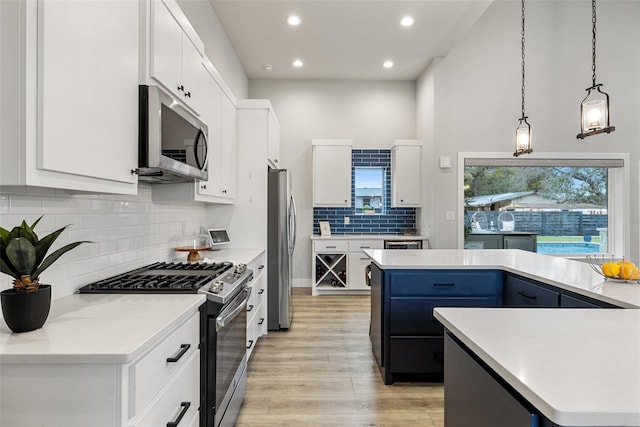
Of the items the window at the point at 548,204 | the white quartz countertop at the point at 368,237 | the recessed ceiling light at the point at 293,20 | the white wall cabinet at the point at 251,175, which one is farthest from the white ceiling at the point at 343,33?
the white quartz countertop at the point at 368,237

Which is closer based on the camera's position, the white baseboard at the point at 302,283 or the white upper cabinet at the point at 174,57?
the white upper cabinet at the point at 174,57

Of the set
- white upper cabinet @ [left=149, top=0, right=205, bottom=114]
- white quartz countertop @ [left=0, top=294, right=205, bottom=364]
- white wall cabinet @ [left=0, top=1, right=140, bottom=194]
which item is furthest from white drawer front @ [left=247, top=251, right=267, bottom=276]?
white wall cabinet @ [left=0, top=1, right=140, bottom=194]

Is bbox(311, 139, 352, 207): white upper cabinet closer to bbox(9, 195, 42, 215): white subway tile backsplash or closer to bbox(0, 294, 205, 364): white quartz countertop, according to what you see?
bbox(0, 294, 205, 364): white quartz countertop

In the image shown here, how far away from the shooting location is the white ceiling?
366 cm

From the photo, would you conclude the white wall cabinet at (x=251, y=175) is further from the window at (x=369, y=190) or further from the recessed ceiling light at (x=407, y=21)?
the window at (x=369, y=190)

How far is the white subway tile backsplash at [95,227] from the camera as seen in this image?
1.34 m

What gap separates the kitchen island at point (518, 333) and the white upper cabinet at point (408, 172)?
2.49 meters

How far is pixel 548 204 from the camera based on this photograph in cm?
518

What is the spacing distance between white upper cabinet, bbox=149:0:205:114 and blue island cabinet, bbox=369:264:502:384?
1.74m

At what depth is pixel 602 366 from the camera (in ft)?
2.68

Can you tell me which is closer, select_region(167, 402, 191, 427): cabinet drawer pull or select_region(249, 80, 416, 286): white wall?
select_region(167, 402, 191, 427): cabinet drawer pull

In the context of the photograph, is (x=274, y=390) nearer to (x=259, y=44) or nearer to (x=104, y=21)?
(x=104, y=21)

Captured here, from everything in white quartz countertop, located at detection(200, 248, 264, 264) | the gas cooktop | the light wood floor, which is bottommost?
the light wood floor

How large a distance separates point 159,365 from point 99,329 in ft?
0.70
